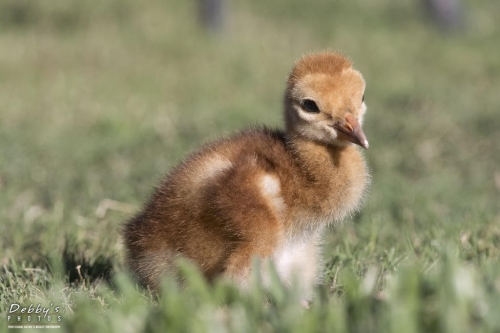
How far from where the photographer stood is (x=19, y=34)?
12.3m

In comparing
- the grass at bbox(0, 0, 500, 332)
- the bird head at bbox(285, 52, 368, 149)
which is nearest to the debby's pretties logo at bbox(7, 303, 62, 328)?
the grass at bbox(0, 0, 500, 332)

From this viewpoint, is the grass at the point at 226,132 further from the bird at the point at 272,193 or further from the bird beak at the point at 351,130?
the bird beak at the point at 351,130

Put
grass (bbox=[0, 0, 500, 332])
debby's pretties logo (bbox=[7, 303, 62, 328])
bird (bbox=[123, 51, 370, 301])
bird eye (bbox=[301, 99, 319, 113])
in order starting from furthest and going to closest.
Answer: bird eye (bbox=[301, 99, 319, 113])
bird (bbox=[123, 51, 370, 301])
debby's pretties logo (bbox=[7, 303, 62, 328])
grass (bbox=[0, 0, 500, 332])

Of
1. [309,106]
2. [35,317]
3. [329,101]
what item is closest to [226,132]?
[309,106]

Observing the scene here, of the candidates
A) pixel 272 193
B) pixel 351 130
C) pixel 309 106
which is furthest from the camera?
pixel 309 106

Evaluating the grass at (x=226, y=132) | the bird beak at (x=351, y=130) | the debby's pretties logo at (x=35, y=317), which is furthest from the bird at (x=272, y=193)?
the debby's pretties logo at (x=35, y=317)

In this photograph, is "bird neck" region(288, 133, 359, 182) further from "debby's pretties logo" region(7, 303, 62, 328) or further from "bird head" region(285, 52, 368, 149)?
"debby's pretties logo" region(7, 303, 62, 328)

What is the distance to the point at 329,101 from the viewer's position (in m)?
3.68

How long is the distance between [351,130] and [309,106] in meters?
0.24

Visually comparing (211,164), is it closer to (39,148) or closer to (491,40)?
(39,148)

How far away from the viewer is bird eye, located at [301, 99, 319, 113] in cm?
374

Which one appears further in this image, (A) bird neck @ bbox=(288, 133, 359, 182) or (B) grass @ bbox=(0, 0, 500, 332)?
(A) bird neck @ bbox=(288, 133, 359, 182)

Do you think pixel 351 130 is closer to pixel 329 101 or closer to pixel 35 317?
pixel 329 101

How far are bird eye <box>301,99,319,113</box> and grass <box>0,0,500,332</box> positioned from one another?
0.76 metres
